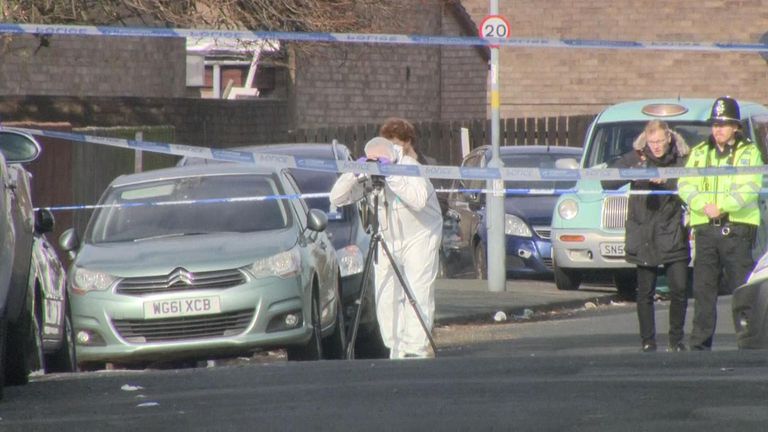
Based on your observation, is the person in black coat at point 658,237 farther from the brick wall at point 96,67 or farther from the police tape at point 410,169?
the brick wall at point 96,67

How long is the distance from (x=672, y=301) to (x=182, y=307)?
3.58 m

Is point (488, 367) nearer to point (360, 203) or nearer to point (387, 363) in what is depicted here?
point (387, 363)

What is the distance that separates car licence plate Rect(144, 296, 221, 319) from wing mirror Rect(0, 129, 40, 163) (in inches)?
84.9

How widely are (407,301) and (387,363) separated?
2504mm

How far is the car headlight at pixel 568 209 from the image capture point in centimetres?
1728

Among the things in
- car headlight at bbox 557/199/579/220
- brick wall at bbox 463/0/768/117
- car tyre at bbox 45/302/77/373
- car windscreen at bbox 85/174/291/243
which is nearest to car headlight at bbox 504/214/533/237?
car headlight at bbox 557/199/579/220

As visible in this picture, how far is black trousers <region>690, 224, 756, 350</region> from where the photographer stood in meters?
11.2

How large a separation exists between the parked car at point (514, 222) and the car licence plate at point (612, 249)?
1.22 metres

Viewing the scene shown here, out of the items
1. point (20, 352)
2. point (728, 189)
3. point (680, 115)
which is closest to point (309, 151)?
point (680, 115)

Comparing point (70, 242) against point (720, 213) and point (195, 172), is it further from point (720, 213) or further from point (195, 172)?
point (720, 213)

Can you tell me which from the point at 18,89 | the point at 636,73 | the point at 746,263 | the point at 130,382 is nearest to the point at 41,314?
the point at 130,382

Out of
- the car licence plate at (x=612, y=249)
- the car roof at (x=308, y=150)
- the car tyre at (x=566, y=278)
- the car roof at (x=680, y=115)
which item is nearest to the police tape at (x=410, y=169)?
the car roof at (x=308, y=150)

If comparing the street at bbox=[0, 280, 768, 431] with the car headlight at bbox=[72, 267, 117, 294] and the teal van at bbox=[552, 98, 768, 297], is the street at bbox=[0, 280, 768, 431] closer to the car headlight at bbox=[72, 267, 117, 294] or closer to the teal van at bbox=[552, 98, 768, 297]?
the car headlight at bbox=[72, 267, 117, 294]

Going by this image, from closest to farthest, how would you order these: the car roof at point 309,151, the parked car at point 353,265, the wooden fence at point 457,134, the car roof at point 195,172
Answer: the car roof at point 195,172 < the parked car at point 353,265 < the car roof at point 309,151 < the wooden fence at point 457,134
